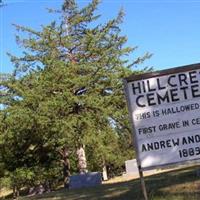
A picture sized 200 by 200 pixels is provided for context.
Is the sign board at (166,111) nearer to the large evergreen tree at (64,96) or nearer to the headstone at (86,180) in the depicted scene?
the headstone at (86,180)

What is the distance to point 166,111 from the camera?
771 cm

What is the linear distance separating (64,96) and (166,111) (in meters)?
22.7

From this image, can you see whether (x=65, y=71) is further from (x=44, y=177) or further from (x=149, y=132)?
(x=149, y=132)

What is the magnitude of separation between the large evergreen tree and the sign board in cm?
2195

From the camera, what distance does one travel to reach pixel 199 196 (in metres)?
9.26

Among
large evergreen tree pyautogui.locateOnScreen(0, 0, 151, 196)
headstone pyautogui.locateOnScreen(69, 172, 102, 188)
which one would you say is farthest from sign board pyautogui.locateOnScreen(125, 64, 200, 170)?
large evergreen tree pyautogui.locateOnScreen(0, 0, 151, 196)

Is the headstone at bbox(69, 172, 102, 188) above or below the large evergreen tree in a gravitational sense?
below

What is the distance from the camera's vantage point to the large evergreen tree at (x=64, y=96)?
30312 millimetres

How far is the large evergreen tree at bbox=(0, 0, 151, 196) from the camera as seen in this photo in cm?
3031

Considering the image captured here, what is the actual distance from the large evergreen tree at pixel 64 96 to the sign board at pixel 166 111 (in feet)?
72.0

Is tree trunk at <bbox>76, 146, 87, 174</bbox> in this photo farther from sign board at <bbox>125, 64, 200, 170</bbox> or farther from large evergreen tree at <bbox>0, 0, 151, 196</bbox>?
sign board at <bbox>125, 64, 200, 170</bbox>

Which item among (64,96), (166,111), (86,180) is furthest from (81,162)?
(166,111)

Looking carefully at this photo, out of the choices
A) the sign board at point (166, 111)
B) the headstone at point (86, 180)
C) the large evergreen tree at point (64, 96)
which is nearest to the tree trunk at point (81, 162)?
the large evergreen tree at point (64, 96)

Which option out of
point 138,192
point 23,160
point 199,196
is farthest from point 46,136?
point 199,196
